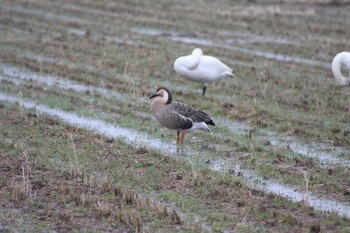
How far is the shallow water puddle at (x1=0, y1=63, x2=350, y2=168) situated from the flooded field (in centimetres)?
3

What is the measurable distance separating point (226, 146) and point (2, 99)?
5211mm

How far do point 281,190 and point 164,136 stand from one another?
3190 mm

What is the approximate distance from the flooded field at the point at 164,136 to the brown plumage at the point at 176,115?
1.23ft

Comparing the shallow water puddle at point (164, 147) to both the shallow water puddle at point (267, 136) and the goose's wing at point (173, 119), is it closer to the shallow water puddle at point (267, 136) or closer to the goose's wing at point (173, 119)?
the goose's wing at point (173, 119)

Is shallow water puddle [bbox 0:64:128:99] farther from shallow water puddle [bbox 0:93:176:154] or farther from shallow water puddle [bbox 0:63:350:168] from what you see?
shallow water puddle [bbox 0:93:176:154]

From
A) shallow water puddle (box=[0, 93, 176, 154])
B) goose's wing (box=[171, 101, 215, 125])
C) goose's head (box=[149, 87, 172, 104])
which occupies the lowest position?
shallow water puddle (box=[0, 93, 176, 154])

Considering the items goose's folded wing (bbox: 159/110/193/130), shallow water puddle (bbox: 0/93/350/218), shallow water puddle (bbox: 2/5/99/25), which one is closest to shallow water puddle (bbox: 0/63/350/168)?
shallow water puddle (bbox: 0/93/350/218)

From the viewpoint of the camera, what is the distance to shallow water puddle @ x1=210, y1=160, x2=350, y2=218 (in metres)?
7.77

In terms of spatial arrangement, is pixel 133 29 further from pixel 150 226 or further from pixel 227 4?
pixel 150 226

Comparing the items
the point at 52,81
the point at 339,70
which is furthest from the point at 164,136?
the point at 52,81

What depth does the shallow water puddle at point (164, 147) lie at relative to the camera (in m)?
7.91

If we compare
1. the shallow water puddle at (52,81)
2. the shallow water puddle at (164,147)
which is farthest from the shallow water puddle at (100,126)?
the shallow water puddle at (52,81)

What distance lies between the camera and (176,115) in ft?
33.6

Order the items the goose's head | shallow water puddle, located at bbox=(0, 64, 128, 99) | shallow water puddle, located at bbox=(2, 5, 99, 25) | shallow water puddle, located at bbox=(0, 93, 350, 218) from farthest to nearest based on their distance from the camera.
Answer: shallow water puddle, located at bbox=(2, 5, 99, 25), shallow water puddle, located at bbox=(0, 64, 128, 99), the goose's head, shallow water puddle, located at bbox=(0, 93, 350, 218)
